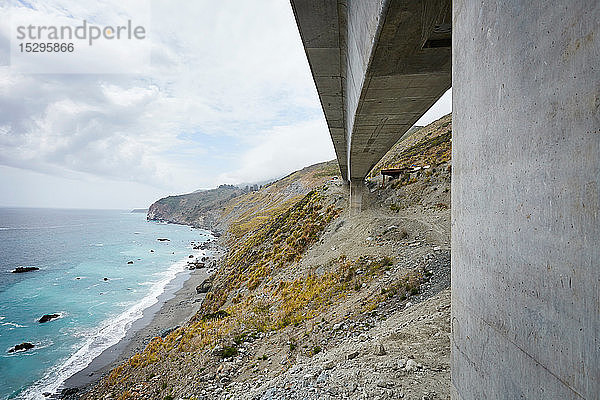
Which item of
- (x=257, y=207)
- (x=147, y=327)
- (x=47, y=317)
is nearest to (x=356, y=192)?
(x=147, y=327)

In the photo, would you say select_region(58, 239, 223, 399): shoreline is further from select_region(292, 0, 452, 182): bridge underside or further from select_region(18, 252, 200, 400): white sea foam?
select_region(292, 0, 452, 182): bridge underside

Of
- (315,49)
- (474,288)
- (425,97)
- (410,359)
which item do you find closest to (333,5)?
(315,49)

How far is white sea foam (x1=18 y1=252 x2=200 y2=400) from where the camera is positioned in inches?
806

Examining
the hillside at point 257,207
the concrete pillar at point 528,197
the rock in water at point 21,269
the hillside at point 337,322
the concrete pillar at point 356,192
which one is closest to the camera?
the concrete pillar at point 528,197

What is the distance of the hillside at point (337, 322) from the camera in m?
8.48

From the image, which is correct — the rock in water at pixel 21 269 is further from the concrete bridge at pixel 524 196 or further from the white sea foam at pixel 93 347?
the concrete bridge at pixel 524 196

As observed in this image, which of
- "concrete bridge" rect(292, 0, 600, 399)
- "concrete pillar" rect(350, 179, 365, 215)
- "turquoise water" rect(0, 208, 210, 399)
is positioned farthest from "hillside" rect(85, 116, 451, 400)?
"turquoise water" rect(0, 208, 210, 399)

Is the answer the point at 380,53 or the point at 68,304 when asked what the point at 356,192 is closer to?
the point at 380,53

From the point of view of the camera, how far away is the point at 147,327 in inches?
1128

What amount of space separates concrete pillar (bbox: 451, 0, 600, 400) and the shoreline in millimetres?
22898

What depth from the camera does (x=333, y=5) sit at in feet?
16.6

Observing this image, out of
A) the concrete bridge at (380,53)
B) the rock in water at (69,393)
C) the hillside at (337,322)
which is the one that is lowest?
the rock in water at (69,393)

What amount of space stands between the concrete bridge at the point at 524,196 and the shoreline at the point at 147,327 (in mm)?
22831

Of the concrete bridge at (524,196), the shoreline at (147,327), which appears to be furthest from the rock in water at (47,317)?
the concrete bridge at (524,196)
